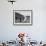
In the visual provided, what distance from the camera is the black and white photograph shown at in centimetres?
467

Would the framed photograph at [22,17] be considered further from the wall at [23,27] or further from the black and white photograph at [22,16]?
the wall at [23,27]

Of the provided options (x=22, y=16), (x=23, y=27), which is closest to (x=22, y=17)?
(x=22, y=16)

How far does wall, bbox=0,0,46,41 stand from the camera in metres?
4.68

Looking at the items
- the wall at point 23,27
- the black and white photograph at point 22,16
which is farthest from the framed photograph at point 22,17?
the wall at point 23,27

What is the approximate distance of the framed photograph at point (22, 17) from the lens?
184 inches

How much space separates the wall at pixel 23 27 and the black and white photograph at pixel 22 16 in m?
0.15

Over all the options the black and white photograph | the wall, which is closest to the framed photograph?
the black and white photograph

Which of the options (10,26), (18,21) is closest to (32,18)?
(18,21)

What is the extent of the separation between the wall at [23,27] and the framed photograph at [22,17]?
135 mm

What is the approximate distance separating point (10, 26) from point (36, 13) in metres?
1.09

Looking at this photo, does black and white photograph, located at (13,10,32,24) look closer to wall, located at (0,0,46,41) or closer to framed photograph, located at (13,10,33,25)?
framed photograph, located at (13,10,33,25)

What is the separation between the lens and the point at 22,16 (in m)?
4.69

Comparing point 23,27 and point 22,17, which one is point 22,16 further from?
point 23,27

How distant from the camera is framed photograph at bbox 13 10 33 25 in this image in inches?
184
